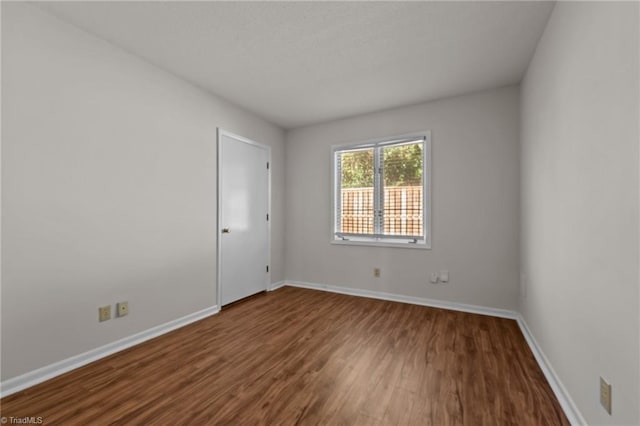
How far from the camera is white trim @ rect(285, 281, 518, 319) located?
122 inches

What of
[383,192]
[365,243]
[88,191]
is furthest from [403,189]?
[88,191]

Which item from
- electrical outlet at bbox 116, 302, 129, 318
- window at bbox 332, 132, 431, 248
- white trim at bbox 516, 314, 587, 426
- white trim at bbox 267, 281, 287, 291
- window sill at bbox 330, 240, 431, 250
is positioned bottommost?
white trim at bbox 267, 281, 287, 291

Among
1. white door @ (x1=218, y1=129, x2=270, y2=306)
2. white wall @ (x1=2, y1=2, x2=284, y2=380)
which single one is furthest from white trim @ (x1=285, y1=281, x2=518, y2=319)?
white wall @ (x1=2, y1=2, x2=284, y2=380)

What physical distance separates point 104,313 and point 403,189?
3.47 meters

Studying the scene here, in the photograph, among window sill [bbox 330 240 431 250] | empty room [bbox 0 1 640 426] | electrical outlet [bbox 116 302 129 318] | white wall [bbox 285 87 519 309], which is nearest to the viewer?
empty room [bbox 0 1 640 426]

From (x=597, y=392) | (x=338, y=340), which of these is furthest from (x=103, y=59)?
(x=597, y=392)

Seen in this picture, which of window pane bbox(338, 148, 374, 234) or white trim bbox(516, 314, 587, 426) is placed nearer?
white trim bbox(516, 314, 587, 426)

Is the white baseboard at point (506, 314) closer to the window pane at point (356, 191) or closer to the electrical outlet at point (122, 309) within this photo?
the window pane at point (356, 191)

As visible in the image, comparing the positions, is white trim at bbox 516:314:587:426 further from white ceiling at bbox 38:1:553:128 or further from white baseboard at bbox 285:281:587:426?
white ceiling at bbox 38:1:553:128

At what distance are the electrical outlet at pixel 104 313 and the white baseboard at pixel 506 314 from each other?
260 centimetres

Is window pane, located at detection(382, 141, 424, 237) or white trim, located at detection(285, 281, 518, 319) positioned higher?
window pane, located at detection(382, 141, 424, 237)

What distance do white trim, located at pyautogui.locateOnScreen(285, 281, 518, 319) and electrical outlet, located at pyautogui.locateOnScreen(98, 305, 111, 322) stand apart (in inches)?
102

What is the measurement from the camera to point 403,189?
12.2 feet

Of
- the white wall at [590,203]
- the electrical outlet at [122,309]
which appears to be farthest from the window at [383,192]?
the electrical outlet at [122,309]
